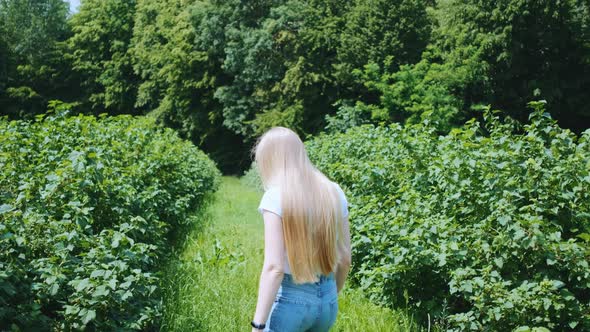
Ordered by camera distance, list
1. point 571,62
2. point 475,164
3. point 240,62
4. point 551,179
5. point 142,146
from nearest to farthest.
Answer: point 551,179
point 475,164
point 142,146
point 571,62
point 240,62

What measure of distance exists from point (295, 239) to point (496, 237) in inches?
89.4

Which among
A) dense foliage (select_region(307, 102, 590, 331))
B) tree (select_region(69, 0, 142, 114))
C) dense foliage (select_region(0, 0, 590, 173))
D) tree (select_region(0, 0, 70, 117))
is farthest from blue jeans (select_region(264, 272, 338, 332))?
tree (select_region(0, 0, 70, 117))

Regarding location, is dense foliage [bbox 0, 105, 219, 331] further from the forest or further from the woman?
the woman

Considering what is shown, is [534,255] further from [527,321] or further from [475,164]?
[475,164]

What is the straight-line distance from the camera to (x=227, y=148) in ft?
129

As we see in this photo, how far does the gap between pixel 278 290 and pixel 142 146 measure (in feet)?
20.8

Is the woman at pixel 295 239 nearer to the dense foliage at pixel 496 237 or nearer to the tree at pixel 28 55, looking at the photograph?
the dense foliage at pixel 496 237

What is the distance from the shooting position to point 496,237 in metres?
4.53

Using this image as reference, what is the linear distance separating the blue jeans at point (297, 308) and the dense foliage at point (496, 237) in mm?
1830

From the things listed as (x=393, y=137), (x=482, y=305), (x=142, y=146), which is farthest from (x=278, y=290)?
(x=142, y=146)

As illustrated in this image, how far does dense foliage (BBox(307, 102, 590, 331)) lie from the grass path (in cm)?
31

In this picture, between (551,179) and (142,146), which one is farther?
(142,146)

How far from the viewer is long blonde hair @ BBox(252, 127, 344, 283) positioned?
296 centimetres

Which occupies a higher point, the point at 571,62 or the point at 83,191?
the point at 571,62
